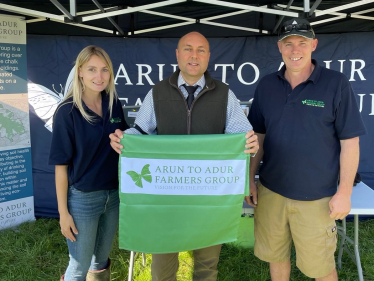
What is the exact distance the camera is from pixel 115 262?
2.85 metres

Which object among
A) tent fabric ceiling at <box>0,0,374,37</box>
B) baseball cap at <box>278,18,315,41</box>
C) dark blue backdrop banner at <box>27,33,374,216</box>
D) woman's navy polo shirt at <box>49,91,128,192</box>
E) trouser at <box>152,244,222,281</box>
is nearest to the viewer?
woman's navy polo shirt at <box>49,91,128,192</box>

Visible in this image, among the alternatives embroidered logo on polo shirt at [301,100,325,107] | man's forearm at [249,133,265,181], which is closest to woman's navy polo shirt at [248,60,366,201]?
embroidered logo on polo shirt at [301,100,325,107]

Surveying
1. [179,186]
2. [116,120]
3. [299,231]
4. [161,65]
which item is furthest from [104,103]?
[161,65]

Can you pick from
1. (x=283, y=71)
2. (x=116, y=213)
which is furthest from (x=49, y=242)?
(x=283, y=71)

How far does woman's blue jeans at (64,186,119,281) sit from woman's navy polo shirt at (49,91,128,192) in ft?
0.19

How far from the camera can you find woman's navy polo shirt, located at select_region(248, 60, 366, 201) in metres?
1.71

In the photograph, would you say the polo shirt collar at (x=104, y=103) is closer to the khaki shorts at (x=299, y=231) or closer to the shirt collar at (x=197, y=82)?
the shirt collar at (x=197, y=82)

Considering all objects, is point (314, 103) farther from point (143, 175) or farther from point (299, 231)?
point (143, 175)

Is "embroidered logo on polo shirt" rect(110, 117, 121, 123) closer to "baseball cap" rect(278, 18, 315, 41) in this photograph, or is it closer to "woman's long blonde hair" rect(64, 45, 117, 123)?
"woman's long blonde hair" rect(64, 45, 117, 123)

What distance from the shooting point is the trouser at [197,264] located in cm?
196

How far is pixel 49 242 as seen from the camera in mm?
3205

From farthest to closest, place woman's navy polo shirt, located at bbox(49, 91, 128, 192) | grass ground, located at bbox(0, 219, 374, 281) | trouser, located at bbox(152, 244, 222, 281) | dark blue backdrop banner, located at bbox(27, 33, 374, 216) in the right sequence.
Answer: dark blue backdrop banner, located at bbox(27, 33, 374, 216)
grass ground, located at bbox(0, 219, 374, 281)
trouser, located at bbox(152, 244, 222, 281)
woman's navy polo shirt, located at bbox(49, 91, 128, 192)

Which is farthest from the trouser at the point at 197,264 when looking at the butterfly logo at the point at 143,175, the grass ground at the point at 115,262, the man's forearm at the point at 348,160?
the man's forearm at the point at 348,160

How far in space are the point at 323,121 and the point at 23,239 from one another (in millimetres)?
3019
